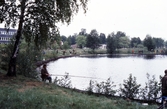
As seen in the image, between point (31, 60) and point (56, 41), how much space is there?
357cm

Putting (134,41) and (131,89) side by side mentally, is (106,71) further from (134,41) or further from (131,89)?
(134,41)

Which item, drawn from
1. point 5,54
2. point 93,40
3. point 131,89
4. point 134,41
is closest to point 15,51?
point 5,54

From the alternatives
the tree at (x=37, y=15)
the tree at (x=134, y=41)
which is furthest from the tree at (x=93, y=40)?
the tree at (x=37, y=15)

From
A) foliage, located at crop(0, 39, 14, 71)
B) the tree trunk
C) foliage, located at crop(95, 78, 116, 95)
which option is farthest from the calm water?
the tree trunk

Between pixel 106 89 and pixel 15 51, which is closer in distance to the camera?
pixel 106 89

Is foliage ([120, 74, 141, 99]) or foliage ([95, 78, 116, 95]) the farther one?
foliage ([95, 78, 116, 95])

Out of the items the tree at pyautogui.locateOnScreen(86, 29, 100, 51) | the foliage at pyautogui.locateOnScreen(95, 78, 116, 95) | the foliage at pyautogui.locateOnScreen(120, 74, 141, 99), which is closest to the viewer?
the foliage at pyautogui.locateOnScreen(120, 74, 141, 99)

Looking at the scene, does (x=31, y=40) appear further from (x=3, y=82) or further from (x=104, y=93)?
(x=104, y=93)

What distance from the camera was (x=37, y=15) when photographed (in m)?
13.1

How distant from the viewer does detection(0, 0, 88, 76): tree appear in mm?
12523

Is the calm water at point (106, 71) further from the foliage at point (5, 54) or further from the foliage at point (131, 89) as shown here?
the foliage at point (131, 89)

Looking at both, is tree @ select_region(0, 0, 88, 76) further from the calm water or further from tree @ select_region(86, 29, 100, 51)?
Answer: tree @ select_region(86, 29, 100, 51)

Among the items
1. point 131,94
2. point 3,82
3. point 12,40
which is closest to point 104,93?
point 131,94

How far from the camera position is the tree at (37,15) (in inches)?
493
